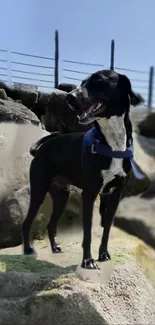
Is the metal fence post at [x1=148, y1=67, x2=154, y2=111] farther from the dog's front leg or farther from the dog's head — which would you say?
the dog's front leg

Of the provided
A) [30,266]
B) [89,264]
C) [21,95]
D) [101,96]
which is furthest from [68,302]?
[21,95]

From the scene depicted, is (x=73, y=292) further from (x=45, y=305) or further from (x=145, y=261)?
(x=145, y=261)

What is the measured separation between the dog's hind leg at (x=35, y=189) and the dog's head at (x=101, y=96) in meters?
0.45

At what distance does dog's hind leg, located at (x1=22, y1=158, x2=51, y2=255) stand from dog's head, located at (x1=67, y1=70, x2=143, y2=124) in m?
0.45

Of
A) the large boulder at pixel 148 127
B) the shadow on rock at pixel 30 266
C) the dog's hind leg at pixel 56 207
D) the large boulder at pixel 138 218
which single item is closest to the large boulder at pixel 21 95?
the large boulder at pixel 148 127

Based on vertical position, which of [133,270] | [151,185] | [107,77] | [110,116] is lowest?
[151,185]

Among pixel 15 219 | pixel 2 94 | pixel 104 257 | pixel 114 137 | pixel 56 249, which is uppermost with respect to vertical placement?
pixel 114 137

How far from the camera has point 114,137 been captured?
2525mm

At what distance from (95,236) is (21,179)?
792 mm

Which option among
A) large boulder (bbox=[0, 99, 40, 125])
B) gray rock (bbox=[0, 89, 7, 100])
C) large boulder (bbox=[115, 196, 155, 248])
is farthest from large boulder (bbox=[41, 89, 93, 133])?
large boulder (bbox=[115, 196, 155, 248])

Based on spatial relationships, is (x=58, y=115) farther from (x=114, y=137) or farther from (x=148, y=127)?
(x=114, y=137)

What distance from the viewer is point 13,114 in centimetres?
449

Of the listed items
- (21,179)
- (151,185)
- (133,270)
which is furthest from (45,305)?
(151,185)

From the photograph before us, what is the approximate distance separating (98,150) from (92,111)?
7.6 inches
